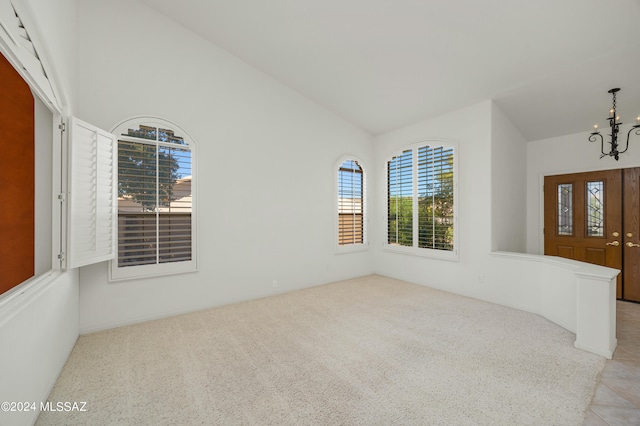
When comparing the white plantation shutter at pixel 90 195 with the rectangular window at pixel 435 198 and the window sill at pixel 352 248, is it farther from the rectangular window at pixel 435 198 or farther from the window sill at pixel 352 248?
the rectangular window at pixel 435 198

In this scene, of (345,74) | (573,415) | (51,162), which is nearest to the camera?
(573,415)

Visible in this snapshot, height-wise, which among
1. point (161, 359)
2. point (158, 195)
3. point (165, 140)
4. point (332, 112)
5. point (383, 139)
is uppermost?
point (332, 112)

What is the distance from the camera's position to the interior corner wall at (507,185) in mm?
4160

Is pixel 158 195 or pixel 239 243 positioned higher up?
pixel 158 195

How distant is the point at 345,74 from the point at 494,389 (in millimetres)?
4160

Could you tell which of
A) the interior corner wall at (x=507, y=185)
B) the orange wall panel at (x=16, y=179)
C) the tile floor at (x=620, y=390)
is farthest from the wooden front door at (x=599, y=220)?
the orange wall panel at (x=16, y=179)

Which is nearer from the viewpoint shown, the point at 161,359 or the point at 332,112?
the point at 161,359

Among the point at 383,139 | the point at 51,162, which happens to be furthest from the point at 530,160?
the point at 51,162

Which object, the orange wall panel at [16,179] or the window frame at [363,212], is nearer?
the orange wall panel at [16,179]

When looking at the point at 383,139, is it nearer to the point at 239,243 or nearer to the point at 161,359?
the point at 239,243

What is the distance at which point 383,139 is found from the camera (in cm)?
584

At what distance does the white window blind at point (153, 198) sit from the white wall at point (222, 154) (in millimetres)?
200

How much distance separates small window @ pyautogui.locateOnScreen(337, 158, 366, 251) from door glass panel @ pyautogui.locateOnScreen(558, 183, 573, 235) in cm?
353

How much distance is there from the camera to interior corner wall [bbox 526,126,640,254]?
454 cm
